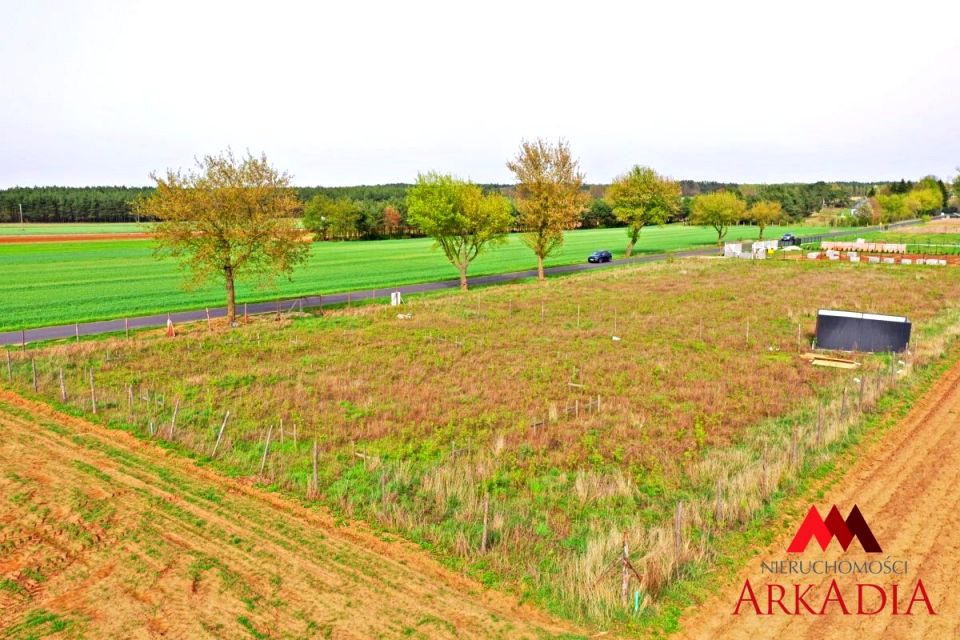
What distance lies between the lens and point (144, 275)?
202 feet

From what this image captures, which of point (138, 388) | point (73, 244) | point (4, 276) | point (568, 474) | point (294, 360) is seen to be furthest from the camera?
point (73, 244)

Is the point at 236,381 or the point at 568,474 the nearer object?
the point at 568,474

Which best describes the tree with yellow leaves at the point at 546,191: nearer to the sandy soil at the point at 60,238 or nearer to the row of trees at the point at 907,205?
the sandy soil at the point at 60,238

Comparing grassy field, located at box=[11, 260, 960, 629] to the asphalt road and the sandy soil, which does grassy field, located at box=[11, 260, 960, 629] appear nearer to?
the asphalt road

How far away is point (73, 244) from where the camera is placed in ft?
322

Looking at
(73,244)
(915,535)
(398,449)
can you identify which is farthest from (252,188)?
(73,244)

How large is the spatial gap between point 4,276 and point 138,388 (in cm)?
4883

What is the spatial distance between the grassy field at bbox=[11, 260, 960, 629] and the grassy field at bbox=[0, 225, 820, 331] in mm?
12149

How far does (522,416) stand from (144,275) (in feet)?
179

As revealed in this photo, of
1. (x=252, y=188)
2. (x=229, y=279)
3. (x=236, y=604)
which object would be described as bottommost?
(x=236, y=604)

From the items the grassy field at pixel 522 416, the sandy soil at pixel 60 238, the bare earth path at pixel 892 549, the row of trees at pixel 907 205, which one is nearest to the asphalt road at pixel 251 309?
the grassy field at pixel 522 416

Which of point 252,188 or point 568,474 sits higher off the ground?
point 252,188

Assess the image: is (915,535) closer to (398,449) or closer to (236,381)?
(398,449)

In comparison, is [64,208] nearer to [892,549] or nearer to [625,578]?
[625,578]
